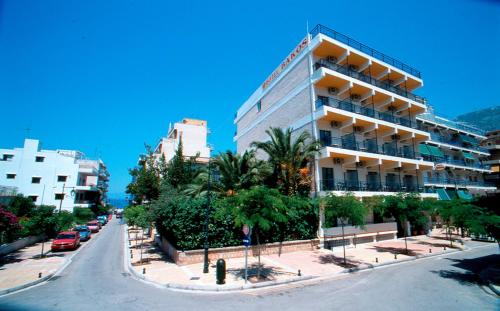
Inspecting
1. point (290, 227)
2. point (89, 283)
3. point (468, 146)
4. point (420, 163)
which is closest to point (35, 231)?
point (89, 283)

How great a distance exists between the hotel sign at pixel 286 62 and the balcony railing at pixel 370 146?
987 cm

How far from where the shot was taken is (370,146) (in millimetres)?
27219

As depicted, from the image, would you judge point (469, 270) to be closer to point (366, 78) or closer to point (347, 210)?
point (347, 210)

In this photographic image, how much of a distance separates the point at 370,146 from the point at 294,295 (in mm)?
21153

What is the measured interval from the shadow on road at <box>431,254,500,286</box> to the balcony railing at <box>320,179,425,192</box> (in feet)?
29.1

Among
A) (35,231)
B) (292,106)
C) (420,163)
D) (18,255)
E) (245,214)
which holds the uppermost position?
(292,106)

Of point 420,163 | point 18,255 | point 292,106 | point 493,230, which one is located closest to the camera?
point 493,230

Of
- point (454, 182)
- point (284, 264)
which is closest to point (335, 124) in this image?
point (284, 264)

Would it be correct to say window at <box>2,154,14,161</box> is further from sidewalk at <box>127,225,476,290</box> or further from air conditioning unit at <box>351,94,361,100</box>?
air conditioning unit at <box>351,94,361,100</box>

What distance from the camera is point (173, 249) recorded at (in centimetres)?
1752

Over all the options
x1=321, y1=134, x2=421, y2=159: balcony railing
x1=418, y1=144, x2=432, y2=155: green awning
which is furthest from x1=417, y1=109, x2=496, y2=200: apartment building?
x1=321, y1=134, x2=421, y2=159: balcony railing

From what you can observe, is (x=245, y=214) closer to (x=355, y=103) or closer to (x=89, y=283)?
(x=89, y=283)

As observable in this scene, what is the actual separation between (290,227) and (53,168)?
48.6 meters

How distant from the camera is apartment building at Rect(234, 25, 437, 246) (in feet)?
77.3
